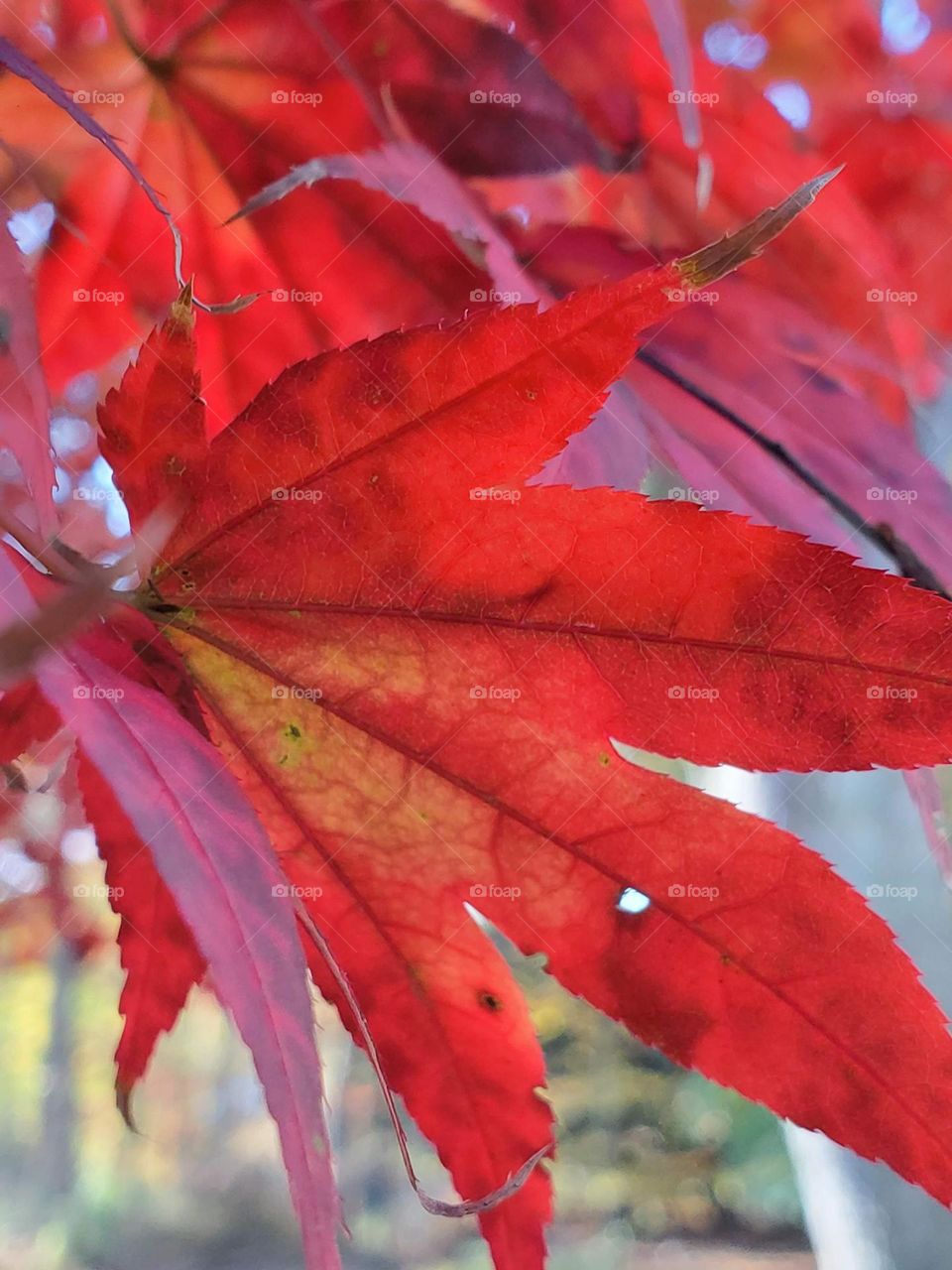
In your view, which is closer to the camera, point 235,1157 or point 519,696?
point 519,696

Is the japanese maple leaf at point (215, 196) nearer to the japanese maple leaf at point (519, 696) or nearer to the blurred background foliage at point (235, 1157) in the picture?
the japanese maple leaf at point (519, 696)

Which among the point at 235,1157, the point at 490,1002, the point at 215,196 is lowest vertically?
the point at 235,1157

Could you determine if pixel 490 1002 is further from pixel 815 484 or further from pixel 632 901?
pixel 815 484

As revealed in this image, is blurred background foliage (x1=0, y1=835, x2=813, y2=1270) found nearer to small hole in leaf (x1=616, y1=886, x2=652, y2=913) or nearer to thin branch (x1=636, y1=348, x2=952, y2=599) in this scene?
small hole in leaf (x1=616, y1=886, x2=652, y2=913)

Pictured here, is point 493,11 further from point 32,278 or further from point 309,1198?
point 309,1198

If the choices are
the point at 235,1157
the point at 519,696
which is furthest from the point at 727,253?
the point at 235,1157

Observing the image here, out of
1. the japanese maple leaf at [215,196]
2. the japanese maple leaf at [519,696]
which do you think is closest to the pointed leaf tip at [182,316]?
the japanese maple leaf at [519,696]

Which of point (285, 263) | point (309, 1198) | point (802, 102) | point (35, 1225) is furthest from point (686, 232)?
point (35, 1225)

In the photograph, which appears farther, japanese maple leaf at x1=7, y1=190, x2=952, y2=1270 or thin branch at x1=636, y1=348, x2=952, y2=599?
thin branch at x1=636, y1=348, x2=952, y2=599

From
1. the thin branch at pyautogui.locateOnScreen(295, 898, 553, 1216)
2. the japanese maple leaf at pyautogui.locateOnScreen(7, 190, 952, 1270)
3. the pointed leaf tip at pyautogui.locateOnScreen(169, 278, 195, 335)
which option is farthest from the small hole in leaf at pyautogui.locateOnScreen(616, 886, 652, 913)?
the pointed leaf tip at pyautogui.locateOnScreen(169, 278, 195, 335)
